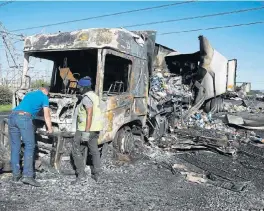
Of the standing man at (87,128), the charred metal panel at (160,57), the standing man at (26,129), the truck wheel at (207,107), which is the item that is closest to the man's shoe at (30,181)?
the standing man at (26,129)

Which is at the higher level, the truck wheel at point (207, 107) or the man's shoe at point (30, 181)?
the truck wheel at point (207, 107)

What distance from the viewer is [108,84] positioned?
5707 millimetres

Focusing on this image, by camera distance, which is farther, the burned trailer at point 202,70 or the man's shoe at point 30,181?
the burned trailer at point 202,70

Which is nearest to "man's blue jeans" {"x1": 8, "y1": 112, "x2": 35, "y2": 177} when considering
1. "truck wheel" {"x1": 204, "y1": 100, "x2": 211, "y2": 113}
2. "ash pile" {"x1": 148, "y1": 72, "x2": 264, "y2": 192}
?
"ash pile" {"x1": 148, "y1": 72, "x2": 264, "y2": 192}

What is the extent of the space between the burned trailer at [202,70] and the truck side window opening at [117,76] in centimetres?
298

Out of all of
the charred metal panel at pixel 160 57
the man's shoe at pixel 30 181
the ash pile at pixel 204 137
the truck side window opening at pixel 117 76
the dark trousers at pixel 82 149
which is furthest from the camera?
the charred metal panel at pixel 160 57

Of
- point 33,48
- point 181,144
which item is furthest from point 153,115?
point 33,48

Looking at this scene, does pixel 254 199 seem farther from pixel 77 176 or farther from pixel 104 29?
pixel 104 29

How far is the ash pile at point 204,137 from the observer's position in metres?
5.36

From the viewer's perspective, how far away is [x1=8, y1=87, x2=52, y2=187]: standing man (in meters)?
4.25

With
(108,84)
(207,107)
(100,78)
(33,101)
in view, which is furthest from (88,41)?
(207,107)

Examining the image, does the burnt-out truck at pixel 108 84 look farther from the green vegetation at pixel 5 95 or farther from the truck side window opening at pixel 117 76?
the green vegetation at pixel 5 95

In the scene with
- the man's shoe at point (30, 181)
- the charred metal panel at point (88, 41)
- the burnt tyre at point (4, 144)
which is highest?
the charred metal panel at point (88, 41)

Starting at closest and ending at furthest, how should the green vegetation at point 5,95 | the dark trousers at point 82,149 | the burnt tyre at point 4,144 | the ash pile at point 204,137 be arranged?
1. the dark trousers at point 82,149
2. the burnt tyre at point 4,144
3. the ash pile at point 204,137
4. the green vegetation at point 5,95
